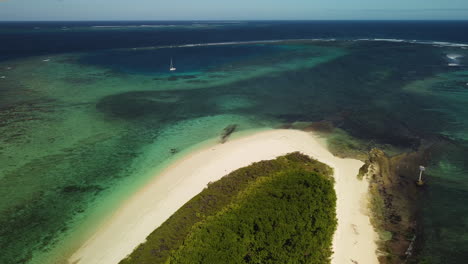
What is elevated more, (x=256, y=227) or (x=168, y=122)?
(x=168, y=122)

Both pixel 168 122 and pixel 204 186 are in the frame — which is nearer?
pixel 204 186

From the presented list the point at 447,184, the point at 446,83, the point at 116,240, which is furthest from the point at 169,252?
the point at 446,83

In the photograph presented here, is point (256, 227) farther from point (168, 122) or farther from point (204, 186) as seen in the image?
point (168, 122)

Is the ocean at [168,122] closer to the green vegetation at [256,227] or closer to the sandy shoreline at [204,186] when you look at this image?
the sandy shoreline at [204,186]

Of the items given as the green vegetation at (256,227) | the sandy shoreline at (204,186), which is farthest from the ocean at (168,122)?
the green vegetation at (256,227)

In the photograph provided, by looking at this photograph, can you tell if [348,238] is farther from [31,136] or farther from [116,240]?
[31,136]

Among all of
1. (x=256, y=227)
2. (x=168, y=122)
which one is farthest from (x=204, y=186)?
(x=168, y=122)

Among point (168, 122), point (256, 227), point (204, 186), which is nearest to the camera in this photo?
point (256, 227)
